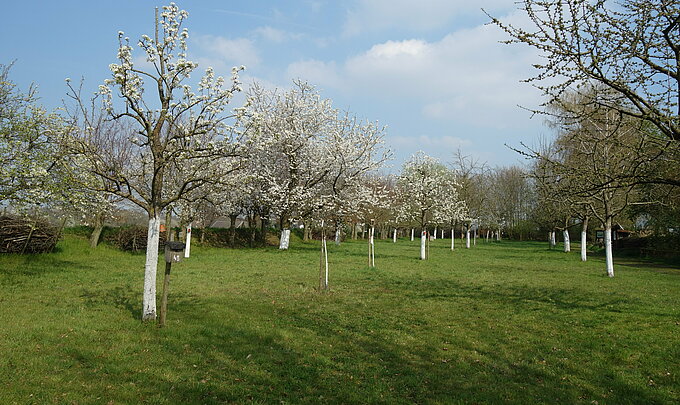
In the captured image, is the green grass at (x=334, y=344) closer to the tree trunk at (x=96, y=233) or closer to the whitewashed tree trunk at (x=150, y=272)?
the whitewashed tree trunk at (x=150, y=272)

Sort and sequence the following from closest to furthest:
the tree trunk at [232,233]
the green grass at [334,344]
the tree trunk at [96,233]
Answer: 1. the green grass at [334,344]
2. the tree trunk at [96,233]
3. the tree trunk at [232,233]

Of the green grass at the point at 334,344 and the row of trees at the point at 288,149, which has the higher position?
the row of trees at the point at 288,149

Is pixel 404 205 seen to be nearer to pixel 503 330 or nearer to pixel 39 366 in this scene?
pixel 503 330

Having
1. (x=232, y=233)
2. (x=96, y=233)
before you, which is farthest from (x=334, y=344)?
(x=232, y=233)

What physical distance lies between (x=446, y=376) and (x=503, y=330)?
3.05 meters

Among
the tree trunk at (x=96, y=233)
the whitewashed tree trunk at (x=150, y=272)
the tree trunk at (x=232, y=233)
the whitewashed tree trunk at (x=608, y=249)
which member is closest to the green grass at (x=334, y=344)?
the whitewashed tree trunk at (x=150, y=272)

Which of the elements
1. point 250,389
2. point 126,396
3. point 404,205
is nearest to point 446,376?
point 250,389

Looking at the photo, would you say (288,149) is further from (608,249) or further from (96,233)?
Result: (608,249)

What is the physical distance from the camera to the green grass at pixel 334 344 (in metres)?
5.41

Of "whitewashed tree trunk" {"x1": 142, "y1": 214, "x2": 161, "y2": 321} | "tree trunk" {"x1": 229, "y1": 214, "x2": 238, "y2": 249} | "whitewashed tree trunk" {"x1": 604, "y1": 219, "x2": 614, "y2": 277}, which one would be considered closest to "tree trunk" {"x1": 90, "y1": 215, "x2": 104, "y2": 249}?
"tree trunk" {"x1": 229, "y1": 214, "x2": 238, "y2": 249}

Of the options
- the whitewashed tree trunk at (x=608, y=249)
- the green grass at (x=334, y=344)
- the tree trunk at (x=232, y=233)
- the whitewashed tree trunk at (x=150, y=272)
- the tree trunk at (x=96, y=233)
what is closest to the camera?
the green grass at (x=334, y=344)

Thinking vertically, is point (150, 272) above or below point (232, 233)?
below

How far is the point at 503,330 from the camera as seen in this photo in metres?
8.63

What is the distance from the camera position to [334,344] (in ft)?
24.6
